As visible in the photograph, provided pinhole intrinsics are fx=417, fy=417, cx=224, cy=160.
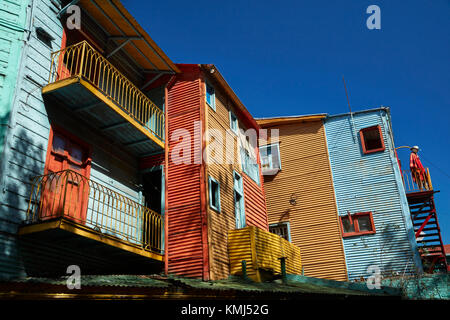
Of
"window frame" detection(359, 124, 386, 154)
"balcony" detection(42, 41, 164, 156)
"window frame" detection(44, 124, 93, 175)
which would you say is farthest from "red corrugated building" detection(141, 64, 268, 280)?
"window frame" detection(359, 124, 386, 154)

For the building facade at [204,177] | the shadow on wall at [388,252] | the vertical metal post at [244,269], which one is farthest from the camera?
the shadow on wall at [388,252]

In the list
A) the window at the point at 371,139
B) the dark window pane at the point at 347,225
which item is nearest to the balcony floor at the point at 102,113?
the dark window pane at the point at 347,225

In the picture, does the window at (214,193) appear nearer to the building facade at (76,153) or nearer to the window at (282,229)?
the building facade at (76,153)

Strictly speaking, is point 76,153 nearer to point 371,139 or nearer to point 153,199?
point 153,199

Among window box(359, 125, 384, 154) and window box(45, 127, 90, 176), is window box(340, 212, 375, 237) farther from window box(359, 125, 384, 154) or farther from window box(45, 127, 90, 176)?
window box(45, 127, 90, 176)

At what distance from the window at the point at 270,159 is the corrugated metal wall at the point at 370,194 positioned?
9.87 ft

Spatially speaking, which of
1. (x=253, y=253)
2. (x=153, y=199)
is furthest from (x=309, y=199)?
(x=153, y=199)

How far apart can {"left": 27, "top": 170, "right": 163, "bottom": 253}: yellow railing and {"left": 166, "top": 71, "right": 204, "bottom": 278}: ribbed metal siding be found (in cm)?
61

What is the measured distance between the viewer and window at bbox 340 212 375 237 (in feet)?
68.3

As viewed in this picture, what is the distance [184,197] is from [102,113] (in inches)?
159

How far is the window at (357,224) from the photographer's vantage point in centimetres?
2081

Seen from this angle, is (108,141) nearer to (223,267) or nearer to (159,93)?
(159,93)

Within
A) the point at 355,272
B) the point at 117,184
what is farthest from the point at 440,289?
the point at 117,184

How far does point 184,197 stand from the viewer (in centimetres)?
1435
